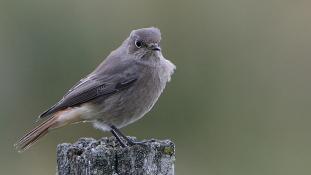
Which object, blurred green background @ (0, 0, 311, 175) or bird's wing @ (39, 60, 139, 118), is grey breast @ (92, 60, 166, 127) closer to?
bird's wing @ (39, 60, 139, 118)

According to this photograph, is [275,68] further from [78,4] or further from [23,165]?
[23,165]

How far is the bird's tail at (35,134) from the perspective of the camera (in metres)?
7.46

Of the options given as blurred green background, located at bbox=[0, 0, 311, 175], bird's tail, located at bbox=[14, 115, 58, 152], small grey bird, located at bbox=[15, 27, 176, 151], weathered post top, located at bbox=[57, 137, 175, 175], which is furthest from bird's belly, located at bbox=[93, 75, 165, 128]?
blurred green background, located at bbox=[0, 0, 311, 175]

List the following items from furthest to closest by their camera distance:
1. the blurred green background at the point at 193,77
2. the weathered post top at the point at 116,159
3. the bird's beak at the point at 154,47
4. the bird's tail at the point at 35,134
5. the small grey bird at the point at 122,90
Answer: the blurred green background at the point at 193,77 < the bird's beak at the point at 154,47 < the small grey bird at the point at 122,90 < the bird's tail at the point at 35,134 < the weathered post top at the point at 116,159

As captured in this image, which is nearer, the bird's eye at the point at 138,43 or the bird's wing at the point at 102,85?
the bird's wing at the point at 102,85

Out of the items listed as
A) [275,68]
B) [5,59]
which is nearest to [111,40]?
[5,59]

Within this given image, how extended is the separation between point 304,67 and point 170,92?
216cm

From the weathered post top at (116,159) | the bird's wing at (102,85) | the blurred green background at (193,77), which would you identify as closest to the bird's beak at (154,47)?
the bird's wing at (102,85)

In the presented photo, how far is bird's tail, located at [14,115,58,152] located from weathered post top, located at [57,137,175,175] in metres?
1.90

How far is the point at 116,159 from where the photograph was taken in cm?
547

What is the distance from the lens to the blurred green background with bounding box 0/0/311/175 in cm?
1058

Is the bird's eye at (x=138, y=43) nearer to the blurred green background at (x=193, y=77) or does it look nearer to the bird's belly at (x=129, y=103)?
the bird's belly at (x=129, y=103)

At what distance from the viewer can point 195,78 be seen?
1112cm

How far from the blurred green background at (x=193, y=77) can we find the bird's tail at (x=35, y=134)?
110 inches
